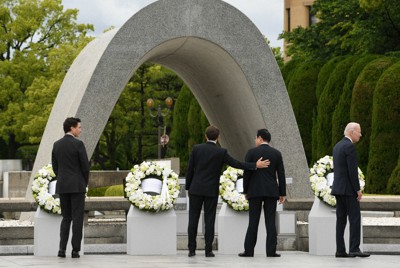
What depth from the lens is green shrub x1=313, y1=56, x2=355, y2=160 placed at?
1369 inches

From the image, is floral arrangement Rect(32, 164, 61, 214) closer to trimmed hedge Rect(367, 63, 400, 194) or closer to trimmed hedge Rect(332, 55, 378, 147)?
trimmed hedge Rect(367, 63, 400, 194)

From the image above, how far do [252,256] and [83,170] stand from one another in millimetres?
2590

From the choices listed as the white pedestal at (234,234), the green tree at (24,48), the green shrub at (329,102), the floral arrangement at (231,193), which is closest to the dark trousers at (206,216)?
the floral arrangement at (231,193)

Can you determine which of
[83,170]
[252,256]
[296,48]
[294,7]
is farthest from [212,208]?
[294,7]

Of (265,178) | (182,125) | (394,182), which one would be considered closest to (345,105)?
(394,182)

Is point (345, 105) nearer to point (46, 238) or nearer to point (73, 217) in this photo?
point (46, 238)

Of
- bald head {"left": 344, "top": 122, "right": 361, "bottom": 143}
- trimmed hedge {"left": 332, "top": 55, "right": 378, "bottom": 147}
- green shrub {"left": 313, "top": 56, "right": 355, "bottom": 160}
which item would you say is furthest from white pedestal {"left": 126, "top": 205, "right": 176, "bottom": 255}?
green shrub {"left": 313, "top": 56, "right": 355, "bottom": 160}

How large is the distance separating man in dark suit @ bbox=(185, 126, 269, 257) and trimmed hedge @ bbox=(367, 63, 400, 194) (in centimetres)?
1720

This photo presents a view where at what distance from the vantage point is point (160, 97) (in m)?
56.6

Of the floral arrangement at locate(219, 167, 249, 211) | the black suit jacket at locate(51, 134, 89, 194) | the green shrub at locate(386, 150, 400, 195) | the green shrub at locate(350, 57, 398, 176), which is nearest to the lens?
the black suit jacket at locate(51, 134, 89, 194)

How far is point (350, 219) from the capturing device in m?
14.5

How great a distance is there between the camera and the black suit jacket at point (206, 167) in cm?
1462

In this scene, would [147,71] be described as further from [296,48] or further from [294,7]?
[294,7]

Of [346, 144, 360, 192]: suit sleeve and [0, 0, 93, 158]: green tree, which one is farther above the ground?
[0, 0, 93, 158]: green tree
